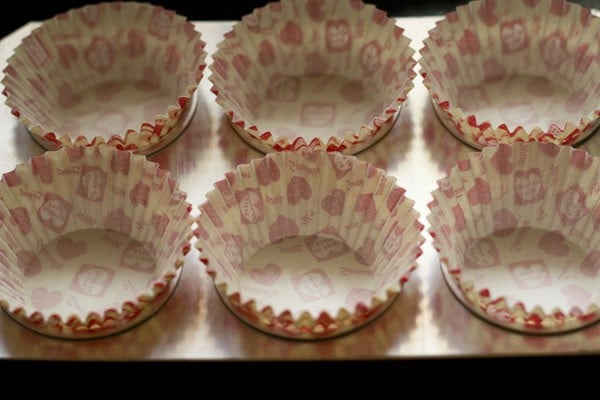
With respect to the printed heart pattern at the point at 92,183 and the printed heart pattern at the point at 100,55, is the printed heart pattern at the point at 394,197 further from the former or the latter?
the printed heart pattern at the point at 100,55

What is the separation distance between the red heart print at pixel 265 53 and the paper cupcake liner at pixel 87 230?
33 centimetres

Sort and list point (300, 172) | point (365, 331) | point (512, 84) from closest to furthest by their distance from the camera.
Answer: point (365, 331)
point (300, 172)
point (512, 84)

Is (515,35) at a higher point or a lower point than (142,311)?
higher

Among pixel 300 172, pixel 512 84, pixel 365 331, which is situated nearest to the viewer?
pixel 365 331

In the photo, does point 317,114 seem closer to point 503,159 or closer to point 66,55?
point 503,159

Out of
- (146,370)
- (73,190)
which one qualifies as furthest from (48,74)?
(146,370)

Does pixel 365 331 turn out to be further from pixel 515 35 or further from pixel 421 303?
pixel 515 35

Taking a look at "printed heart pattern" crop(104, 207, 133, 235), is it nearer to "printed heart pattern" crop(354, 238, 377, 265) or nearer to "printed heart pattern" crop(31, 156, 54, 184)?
"printed heart pattern" crop(31, 156, 54, 184)

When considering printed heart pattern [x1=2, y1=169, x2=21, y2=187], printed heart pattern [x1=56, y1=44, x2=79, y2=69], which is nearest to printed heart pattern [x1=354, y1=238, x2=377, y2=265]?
printed heart pattern [x1=2, y1=169, x2=21, y2=187]

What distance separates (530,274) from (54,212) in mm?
729

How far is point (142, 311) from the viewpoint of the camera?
1548 mm

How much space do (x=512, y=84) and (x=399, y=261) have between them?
465 millimetres

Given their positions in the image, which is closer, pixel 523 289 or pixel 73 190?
pixel 523 289

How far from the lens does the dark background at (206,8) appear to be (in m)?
2.09
